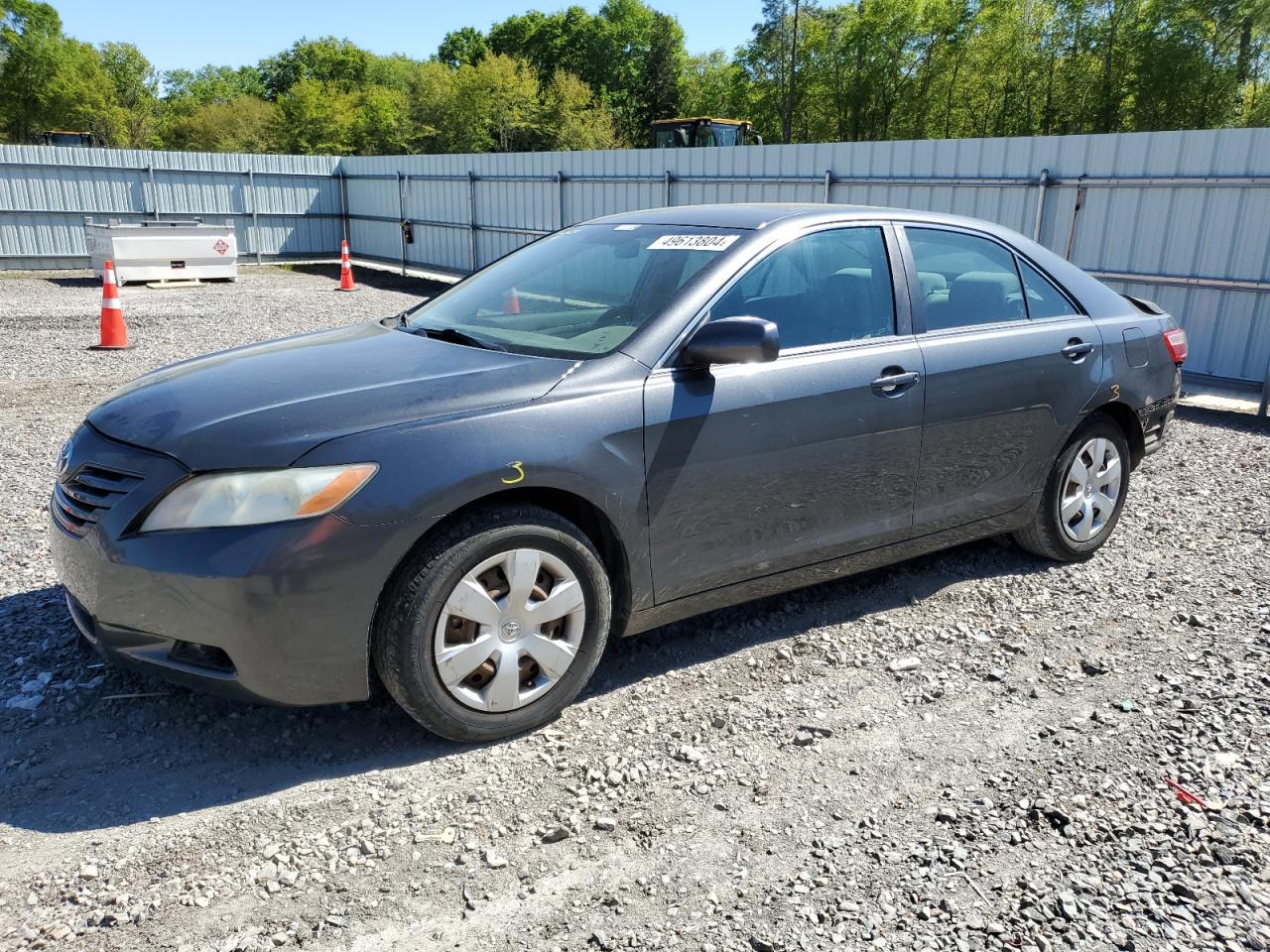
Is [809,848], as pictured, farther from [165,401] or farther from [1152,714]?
[165,401]

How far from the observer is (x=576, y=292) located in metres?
4.09

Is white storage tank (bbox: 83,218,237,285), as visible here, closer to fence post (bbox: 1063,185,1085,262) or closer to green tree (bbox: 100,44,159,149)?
fence post (bbox: 1063,185,1085,262)

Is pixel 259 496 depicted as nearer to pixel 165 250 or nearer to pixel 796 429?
pixel 796 429

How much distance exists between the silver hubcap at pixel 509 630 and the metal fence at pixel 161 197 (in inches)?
887

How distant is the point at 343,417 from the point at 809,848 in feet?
6.07

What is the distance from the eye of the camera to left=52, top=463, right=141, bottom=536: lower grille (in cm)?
304

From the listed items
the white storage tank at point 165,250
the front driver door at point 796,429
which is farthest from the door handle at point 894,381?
the white storage tank at point 165,250

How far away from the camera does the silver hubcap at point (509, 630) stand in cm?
308

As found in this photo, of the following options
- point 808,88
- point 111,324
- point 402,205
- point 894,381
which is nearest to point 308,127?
point 808,88

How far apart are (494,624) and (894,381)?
74.6 inches

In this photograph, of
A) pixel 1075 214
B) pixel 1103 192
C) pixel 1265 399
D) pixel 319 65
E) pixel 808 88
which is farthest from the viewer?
pixel 319 65

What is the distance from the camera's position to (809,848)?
279 centimetres

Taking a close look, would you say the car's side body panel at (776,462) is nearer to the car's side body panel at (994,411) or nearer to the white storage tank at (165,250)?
the car's side body panel at (994,411)

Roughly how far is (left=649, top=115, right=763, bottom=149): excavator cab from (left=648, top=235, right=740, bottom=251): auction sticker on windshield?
75.1 ft
